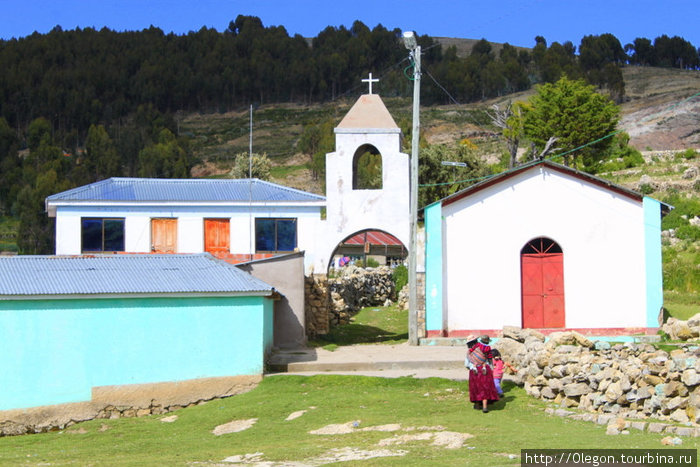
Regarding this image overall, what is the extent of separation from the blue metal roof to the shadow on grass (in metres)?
4.74

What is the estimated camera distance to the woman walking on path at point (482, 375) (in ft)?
49.6

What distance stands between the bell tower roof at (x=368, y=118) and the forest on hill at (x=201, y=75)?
57.0 meters

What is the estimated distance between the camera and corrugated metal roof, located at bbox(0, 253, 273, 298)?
19.0 meters

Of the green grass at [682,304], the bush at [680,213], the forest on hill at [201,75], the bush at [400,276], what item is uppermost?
the forest on hill at [201,75]

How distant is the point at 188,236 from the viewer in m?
30.1

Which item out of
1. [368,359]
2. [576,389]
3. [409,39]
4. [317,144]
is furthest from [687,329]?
[317,144]

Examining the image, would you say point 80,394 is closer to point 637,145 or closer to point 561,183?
point 561,183

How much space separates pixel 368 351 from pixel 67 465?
10.7 m

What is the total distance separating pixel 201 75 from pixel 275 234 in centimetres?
10763

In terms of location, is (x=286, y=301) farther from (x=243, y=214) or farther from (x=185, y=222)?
(x=185, y=222)

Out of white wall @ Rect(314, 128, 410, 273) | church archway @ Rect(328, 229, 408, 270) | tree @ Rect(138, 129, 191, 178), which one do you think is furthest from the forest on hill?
white wall @ Rect(314, 128, 410, 273)

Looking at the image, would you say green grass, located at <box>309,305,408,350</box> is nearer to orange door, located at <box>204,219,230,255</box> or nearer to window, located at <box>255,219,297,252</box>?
window, located at <box>255,219,297,252</box>

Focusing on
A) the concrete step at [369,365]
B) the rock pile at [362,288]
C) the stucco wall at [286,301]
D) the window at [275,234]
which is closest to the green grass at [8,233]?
the rock pile at [362,288]

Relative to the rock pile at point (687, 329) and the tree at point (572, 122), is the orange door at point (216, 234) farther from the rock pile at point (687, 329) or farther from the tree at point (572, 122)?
the tree at point (572, 122)
